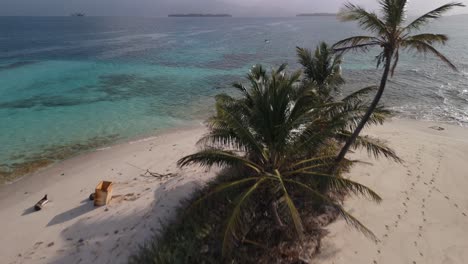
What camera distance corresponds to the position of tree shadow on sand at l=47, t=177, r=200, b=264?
324 inches

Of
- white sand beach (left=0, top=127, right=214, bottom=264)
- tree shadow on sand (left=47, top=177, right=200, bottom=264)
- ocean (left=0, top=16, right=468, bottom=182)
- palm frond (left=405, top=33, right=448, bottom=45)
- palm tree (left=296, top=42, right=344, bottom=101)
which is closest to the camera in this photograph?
palm frond (left=405, top=33, right=448, bottom=45)

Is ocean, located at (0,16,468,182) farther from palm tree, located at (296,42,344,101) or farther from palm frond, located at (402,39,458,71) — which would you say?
palm frond, located at (402,39,458,71)

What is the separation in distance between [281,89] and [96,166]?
11.7m

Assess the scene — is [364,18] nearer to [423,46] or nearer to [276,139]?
[423,46]

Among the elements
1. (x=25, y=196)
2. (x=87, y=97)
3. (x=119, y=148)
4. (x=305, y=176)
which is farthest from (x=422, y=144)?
(x=87, y=97)

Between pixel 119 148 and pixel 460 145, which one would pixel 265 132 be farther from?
pixel 460 145

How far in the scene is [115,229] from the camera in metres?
9.27

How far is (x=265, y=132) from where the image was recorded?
725cm

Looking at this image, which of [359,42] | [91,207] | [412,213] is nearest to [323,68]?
[359,42]

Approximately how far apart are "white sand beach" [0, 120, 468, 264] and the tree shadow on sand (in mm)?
35

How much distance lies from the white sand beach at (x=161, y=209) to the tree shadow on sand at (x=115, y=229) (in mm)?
35

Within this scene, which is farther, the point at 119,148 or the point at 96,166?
the point at 119,148

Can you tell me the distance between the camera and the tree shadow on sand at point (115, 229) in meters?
8.23

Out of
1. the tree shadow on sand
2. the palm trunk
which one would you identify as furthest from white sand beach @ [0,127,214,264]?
the palm trunk
